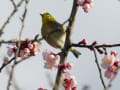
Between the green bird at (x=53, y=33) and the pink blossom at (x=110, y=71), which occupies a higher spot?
the green bird at (x=53, y=33)

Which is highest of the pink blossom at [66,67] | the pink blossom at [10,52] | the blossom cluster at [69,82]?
the pink blossom at [10,52]

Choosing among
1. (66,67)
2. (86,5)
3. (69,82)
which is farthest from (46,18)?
(66,67)

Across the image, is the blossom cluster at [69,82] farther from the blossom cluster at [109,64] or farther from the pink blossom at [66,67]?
the blossom cluster at [109,64]

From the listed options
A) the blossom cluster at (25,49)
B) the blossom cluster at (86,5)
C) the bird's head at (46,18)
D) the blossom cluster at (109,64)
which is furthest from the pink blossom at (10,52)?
the bird's head at (46,18)

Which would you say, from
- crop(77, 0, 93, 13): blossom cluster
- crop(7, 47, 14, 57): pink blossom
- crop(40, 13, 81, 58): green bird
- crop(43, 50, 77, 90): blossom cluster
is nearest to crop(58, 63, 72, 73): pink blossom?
crop(43, 50, 77, 90): blossom cluster

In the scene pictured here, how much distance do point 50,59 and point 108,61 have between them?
2.77ft

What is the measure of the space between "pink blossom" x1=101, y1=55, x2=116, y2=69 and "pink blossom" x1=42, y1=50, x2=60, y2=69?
26.7 inches

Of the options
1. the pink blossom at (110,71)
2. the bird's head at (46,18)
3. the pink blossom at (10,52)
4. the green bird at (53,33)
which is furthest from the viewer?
the bird's head at (46,18)

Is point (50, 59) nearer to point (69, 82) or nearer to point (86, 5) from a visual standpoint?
point (69, 82)

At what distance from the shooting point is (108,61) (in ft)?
13.1

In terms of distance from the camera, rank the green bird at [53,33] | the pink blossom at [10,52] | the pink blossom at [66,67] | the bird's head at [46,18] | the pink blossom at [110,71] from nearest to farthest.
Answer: the pink blossom at [110,71]
the pink blossom at [66,67]
the pink blossom at [10,52]
the green bird at [53,33]
the bird's head at [46,18]

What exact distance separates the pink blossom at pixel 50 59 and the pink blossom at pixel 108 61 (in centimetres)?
68

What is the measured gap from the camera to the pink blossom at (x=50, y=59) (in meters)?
4.45

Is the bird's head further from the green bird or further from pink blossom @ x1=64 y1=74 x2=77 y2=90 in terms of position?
pink blossom @ x1=64 y1=74 x2=77 y2=90
